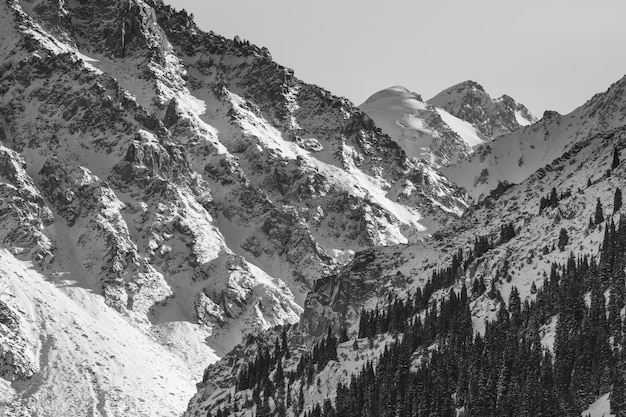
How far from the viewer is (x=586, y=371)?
194750 millimetres

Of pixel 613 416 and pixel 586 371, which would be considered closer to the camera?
pixel 613 416

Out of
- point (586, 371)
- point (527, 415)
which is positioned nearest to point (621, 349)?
point (586, 371)

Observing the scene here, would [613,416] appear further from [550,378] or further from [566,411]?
[550,378]

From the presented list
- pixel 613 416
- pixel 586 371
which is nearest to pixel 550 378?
pixel 586 371

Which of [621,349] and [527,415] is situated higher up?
[621,349]

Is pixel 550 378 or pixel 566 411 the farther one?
pixel 550 378

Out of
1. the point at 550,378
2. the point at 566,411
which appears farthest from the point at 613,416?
the point at 550,378

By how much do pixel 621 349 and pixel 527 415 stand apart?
18566 millimetres

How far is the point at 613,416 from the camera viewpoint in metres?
179

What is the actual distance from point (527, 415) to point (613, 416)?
609 inches

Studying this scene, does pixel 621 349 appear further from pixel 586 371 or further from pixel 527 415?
pixel 527 415

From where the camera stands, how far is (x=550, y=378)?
653 ft

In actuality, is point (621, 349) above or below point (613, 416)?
above

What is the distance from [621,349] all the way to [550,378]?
12513 mm
